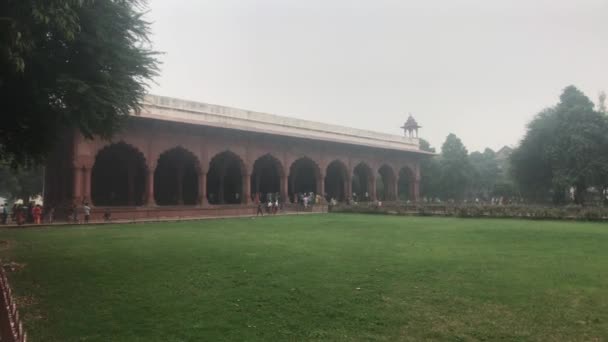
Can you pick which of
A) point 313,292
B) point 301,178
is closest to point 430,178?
point 301,178

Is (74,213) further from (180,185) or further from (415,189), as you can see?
(415,189)

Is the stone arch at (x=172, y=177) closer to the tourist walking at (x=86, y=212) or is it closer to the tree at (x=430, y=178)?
the tourist walking at (x=86, y=212)

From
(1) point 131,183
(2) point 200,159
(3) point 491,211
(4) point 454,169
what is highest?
(4) point 454,169

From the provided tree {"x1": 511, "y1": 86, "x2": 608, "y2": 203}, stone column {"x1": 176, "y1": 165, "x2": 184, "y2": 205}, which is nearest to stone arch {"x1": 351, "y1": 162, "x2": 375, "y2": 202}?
tree {"x1": 511, "y1": 86, "x2": 608, "y2": 203}

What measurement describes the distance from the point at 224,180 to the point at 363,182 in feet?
47.1

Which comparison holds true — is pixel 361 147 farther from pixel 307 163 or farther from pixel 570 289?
pixel 570 289

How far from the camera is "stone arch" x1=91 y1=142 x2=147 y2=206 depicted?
24.1 meters

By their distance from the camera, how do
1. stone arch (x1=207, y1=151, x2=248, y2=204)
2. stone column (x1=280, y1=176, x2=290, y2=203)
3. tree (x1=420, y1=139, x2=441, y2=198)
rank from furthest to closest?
1. tree (x1=420, y1=139, x2=441, y2=198)
2. stone arch (x1=207, y1=151, x2=248, y2=204)
3. stone column (x1=280, y1=176, x2=290, y2=203)

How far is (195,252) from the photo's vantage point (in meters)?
8.54

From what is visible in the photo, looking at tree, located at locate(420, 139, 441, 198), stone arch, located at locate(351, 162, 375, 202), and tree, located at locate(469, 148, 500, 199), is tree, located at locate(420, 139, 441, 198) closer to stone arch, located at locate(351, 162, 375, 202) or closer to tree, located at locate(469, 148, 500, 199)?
tree, located at locate(469, 148, 500, 199)

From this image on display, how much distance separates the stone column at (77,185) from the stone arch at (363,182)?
18.6 metres

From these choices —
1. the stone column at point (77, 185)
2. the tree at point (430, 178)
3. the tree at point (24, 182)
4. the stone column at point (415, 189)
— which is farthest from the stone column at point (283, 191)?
the tree at point (430, 178)

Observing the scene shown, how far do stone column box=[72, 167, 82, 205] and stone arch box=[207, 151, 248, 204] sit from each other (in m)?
9.31

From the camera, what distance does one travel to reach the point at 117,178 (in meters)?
25.0
